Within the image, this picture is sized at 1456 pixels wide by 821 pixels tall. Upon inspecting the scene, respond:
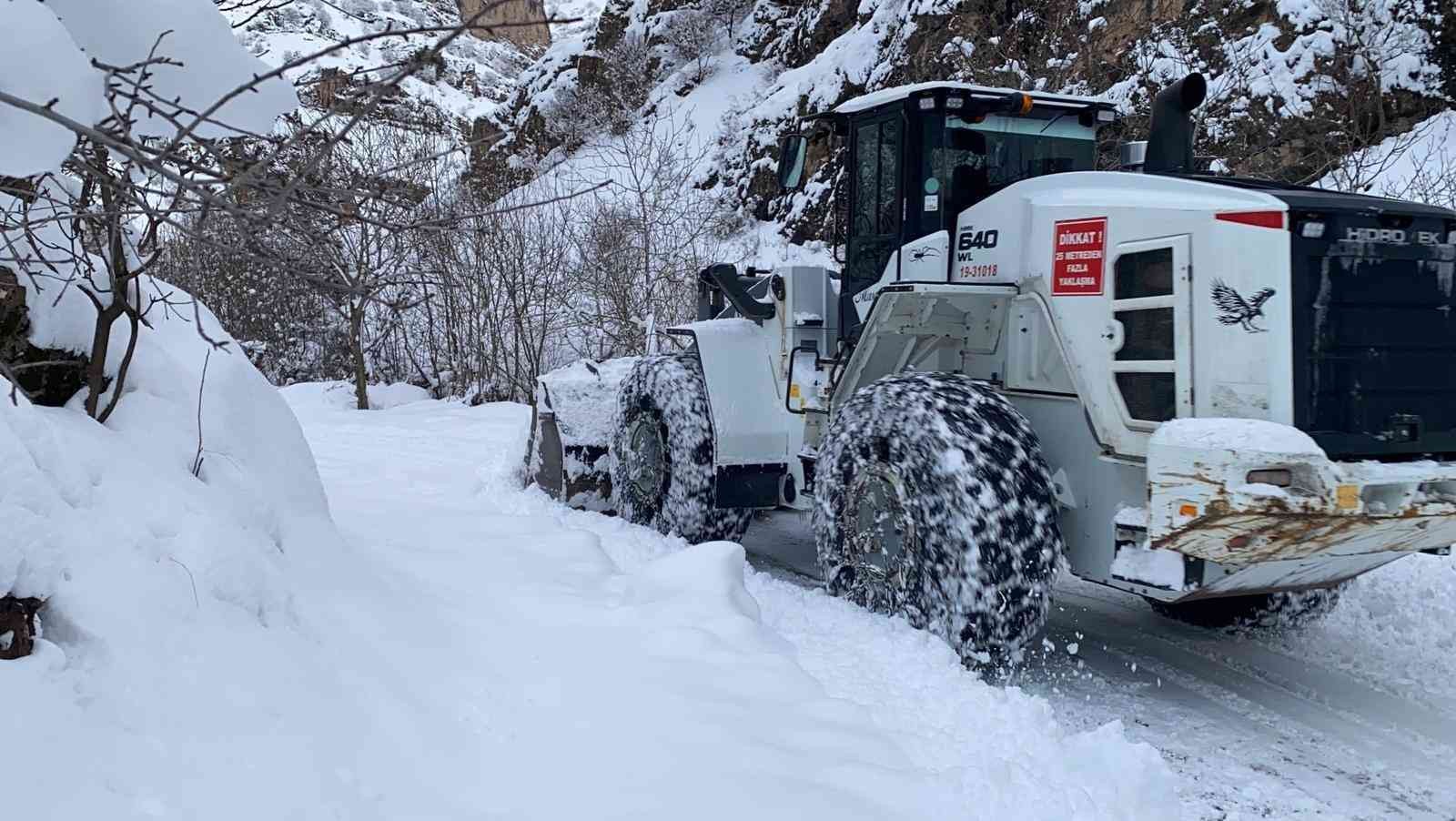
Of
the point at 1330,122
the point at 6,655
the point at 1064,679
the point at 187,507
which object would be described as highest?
the point at 1330,122

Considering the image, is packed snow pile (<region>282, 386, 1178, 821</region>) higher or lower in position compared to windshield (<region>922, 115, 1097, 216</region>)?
lower

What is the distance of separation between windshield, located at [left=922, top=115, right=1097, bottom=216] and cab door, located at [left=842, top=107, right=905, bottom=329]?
0.58ft

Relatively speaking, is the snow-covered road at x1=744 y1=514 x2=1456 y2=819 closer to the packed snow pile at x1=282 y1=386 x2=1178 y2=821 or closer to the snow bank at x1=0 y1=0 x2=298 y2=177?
the packed snow pile at x1=282 y1=386 x2=1178 y2=821

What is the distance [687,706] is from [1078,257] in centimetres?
229

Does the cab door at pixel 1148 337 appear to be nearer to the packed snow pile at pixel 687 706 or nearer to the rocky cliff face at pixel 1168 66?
the packed snow pile at pixel 687 706

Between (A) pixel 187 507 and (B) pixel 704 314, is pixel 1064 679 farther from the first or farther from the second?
(B) pixel 704 314

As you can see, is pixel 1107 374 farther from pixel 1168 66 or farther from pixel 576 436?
pixel 1168 66

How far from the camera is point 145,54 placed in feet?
7.23

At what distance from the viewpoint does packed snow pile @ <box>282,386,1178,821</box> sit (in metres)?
2.93

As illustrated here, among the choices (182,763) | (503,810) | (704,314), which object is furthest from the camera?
(704,314)

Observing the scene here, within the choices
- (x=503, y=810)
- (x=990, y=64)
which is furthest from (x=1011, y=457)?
(x=990, y=64)

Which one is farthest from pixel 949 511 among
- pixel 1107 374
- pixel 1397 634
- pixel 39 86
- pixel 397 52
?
pixel 397 52

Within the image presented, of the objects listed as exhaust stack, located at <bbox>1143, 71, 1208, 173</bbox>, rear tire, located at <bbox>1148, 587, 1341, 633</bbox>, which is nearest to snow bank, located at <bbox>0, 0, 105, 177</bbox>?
exhaust stack, located at <bbox>1143, 71, 1208, 173</bbox>

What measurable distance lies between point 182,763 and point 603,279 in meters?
12.4
